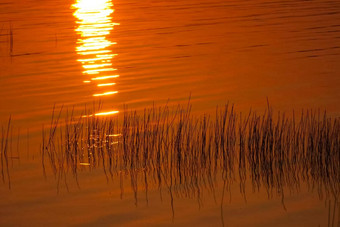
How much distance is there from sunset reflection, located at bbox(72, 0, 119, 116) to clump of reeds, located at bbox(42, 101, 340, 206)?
5.95 ft

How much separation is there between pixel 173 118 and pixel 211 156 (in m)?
1.76

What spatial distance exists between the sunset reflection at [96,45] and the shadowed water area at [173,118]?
5 centimetres

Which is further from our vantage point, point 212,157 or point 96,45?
point 96,45

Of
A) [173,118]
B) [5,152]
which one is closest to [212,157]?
[173,118]

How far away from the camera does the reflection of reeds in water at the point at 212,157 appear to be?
6922mm

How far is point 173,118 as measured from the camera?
30.2 feet

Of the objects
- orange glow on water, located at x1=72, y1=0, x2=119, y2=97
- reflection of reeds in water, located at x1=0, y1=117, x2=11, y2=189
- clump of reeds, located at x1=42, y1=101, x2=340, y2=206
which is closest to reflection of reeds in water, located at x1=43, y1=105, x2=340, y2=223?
clump of reeds, located at x1=42, y1=101, x2=340, y2=206

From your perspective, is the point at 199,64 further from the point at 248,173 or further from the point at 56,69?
the point at 248,173

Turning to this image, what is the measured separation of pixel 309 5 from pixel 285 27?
337 centimetres

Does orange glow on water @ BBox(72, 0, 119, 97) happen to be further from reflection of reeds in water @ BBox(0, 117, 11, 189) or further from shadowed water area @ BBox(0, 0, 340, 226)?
reflection of reeds in water @ BBox(0, 117, 11, 189)

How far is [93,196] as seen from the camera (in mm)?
6898

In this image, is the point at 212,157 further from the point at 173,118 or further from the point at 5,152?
the point at 5,152

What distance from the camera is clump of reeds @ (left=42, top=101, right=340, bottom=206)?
693 cm

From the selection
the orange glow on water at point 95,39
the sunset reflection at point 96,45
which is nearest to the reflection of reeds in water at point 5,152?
the sunset reflection at point 96,45
